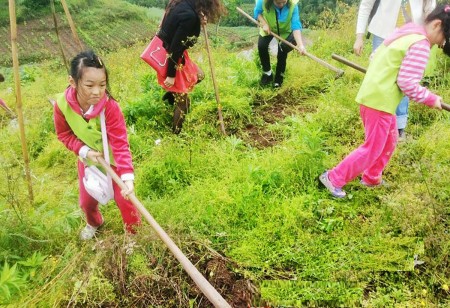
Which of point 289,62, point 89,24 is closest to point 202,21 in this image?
point 289,62

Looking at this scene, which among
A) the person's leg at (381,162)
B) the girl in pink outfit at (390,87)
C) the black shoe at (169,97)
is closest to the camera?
the girl in pink outfit at (390,87)

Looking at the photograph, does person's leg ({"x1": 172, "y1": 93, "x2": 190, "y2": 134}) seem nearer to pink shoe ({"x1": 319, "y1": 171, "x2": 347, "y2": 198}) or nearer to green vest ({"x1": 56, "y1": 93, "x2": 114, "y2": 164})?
green vest ({"x1": 56, "y1": 93, "x2": 114, "y2": 164})

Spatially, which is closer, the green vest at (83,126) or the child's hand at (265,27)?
the green vest at (83,126)

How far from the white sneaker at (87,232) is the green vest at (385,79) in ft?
7.03

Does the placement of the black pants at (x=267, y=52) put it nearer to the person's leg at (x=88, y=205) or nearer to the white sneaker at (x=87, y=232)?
the person's leg at (x=88, y=205)

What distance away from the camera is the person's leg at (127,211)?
258 cm

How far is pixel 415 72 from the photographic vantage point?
7.86 ft

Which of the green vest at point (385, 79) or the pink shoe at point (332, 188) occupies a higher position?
the green vest at point (385, 79)

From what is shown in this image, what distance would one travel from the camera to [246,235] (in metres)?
2.71

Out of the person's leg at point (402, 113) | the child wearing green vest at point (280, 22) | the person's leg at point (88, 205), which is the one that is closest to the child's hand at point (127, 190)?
the person's leg at point (88, 205)

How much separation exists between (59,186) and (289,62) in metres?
3.74

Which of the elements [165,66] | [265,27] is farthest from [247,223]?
[265,27]

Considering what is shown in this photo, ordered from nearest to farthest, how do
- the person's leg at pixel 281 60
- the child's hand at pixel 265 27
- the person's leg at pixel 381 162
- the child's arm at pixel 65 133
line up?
1. the child's arm at pixel 65 133
2. the person's leg at pixel 381 162
3. the child's hand at pixel 265 27
4. the person's leg at pixel 281 60

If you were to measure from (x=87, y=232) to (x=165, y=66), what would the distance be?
1.74 meters
